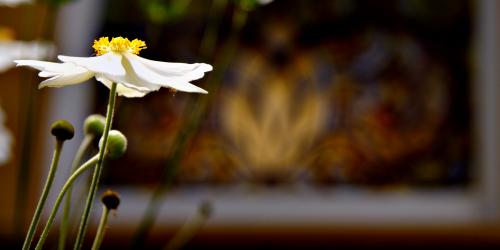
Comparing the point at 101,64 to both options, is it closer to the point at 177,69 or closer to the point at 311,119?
the point at 177,69

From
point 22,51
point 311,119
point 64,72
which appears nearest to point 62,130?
point 64,72

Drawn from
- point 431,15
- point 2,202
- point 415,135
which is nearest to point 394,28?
→ point 431,15

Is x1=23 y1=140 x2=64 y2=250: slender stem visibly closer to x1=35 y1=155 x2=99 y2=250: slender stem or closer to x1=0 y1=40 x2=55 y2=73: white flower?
x1=35 y1=155 x2=99 y2=250: slender stem

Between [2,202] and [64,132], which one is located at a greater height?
[64,132]

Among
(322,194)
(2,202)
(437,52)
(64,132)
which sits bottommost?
(2,202)

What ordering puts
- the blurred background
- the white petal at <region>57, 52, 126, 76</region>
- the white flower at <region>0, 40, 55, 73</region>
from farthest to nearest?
the blurred background → the white flower at <region>0, 40, 55, 73</region> → the white petal at <region>57, 52, 126, 76</region>

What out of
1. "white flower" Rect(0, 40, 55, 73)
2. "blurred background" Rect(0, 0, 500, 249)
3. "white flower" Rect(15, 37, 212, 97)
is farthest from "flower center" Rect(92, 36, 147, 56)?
"blurred background" Rect(0, 0, 500, 249)

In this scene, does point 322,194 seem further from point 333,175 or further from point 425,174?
point 425,174
